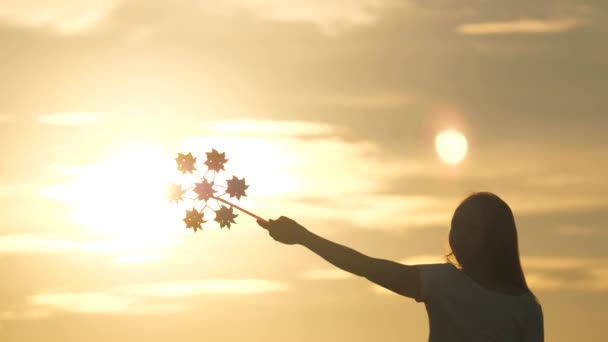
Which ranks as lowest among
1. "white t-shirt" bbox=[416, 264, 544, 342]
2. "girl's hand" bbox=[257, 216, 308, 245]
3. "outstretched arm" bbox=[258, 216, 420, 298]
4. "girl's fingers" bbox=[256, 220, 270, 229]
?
"white t-shirt" bbox=[416, 264, 544, 342]

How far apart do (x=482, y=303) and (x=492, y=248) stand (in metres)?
0.76

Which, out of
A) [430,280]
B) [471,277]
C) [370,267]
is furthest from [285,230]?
[471,277]

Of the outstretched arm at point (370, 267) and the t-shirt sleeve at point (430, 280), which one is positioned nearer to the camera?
the outstretched arm at point (370, 267)

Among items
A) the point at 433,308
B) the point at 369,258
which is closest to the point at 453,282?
the point at 433,308

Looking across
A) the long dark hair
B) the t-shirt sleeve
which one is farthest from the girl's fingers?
the long dark hair

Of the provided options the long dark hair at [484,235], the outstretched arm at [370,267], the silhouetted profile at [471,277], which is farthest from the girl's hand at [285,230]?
the long dark hair at [484,235]

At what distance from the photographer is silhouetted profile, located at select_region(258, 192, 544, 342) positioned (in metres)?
10.0

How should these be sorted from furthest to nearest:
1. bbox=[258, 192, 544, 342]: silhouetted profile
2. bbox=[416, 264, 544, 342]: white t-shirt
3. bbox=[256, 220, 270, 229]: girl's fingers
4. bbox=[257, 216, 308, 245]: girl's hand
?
bbox=[256, 220, 270, 229]: girl's fingers < bbox=[257, 216, 308, 245]: girl's hand < bbox=[416, 264, 544, 342]: white t-shirt < bbox=[258, 192, 544, 342]: silhouetted profile

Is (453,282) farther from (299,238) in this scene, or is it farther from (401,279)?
(299,238)

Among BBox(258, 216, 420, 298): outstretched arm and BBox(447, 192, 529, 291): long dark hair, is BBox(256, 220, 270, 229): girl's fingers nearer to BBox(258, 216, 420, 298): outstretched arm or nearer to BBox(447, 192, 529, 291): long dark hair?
BBox(258, 216, 420, 298): outstretched arm

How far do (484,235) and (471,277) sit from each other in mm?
691

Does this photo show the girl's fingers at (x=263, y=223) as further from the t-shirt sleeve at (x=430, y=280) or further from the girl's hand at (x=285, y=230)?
the t-shirt sleeve at (x=430, y=280)

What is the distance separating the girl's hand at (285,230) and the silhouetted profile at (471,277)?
452 mm

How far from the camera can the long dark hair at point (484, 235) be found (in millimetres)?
10031
